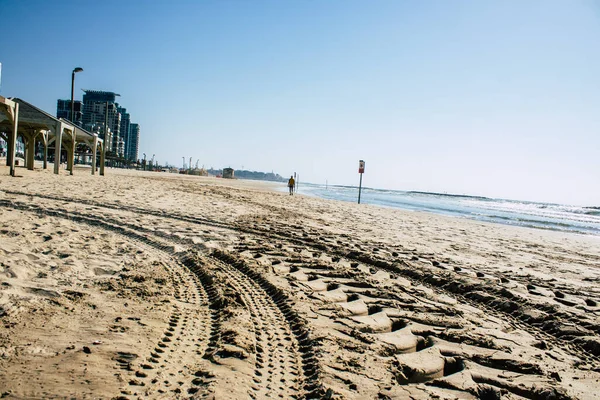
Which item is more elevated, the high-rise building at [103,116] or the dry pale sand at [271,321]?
the high-rise building at [103,116]

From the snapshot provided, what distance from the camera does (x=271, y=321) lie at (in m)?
2.94

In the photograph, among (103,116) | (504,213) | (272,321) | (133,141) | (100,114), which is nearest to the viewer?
(272,321)

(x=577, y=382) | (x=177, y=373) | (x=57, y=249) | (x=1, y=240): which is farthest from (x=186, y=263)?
(x=577, y=382)

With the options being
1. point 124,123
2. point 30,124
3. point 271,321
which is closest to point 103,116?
point 124,123

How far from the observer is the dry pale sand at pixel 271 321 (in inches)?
80.3

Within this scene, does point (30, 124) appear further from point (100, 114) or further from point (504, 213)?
point (100, 114)

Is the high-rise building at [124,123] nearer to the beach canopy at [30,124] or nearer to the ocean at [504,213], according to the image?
the ocean at [504,213]

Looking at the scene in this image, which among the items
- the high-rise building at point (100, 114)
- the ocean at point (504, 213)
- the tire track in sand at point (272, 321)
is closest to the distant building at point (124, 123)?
the high-rise building at point (100, 114)

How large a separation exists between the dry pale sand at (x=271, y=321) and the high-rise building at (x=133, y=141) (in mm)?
190934

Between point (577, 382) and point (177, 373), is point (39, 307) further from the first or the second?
point (577, 382)

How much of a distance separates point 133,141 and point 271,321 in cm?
20349

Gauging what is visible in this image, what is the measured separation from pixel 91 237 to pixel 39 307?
8.73 ft

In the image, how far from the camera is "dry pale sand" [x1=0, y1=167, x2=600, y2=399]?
6.69 ft

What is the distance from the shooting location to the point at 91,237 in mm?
5133
